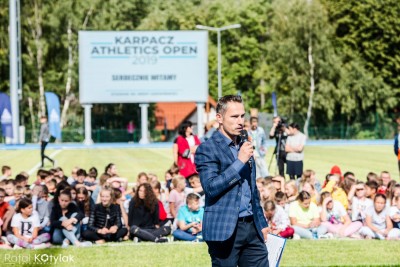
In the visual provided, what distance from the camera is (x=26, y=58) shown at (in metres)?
55.8

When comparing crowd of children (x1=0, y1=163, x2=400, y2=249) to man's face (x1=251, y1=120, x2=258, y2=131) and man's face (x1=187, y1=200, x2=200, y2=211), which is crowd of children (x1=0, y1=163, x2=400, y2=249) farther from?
man's face (x1=251, y1=120, x2=258, y2=131)

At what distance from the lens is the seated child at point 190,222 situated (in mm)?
10781

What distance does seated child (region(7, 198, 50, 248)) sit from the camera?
10.4m

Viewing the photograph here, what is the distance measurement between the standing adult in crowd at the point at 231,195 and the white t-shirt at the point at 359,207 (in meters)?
6.49

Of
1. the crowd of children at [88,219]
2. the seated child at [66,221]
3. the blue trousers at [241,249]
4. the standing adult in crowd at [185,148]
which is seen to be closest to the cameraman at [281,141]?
the standing adult in crowd at [185,148]

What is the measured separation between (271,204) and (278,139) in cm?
745

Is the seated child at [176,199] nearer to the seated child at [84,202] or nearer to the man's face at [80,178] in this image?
the seated child at [84,202]

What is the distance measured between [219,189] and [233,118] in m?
0.50

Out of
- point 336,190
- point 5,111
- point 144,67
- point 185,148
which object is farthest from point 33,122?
point 336,190

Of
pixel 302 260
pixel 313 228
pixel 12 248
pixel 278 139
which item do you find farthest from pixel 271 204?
pixel 278 139

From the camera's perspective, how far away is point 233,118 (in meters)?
5.09

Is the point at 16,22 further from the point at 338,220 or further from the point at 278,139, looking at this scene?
the point at 338,220

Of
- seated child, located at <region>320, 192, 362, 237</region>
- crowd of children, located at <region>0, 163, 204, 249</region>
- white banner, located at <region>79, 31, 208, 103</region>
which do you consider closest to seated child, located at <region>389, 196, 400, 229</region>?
seated child, located at <region>320, 192, 362, 237</region>

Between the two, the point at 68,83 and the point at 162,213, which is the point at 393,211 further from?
the point at 68,83
